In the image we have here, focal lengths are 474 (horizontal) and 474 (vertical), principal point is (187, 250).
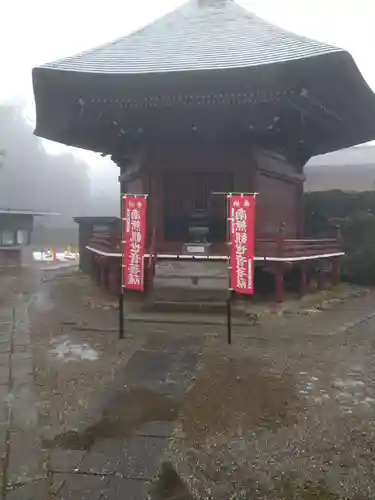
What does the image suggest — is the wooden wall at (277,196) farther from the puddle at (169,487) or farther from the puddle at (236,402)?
the puddle at (169,487)

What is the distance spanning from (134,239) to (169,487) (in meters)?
5.69

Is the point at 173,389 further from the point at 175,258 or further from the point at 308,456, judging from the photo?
the point at 175,258

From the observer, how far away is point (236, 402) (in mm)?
5031

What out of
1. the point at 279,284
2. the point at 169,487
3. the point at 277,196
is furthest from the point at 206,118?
the point at 169,487

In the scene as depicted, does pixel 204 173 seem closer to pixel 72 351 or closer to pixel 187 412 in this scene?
pixel 72 351

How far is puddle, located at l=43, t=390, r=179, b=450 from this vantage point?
4.11 m

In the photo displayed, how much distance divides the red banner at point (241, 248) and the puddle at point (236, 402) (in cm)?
221

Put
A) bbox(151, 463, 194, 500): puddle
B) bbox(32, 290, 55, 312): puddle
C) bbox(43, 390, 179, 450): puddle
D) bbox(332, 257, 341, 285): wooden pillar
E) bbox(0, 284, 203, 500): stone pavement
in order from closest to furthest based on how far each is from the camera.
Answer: bbox(151, 463, 194, 500): puddle → bbox(0, 284, 203, 500): stone pavement → bbox(43, 390, 179, 450): puddle → bbox(32, 290, 55, 312): puddle → bbox(332, 257, 341, 285): wooden pillar

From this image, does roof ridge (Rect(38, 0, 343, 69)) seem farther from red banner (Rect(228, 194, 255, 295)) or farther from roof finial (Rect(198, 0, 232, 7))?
red banner (Rect(228, 194, 255, 295))

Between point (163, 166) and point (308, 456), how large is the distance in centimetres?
870

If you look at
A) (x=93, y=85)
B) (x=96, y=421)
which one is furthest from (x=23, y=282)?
(x=96, y=421)

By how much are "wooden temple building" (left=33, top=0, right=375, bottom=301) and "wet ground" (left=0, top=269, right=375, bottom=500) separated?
3.13 m

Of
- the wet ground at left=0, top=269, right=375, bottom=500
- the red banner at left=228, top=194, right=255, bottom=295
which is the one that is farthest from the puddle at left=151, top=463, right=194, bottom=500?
the red banner at left=228, top=194, right=255, bottom=295

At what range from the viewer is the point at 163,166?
11547mm
